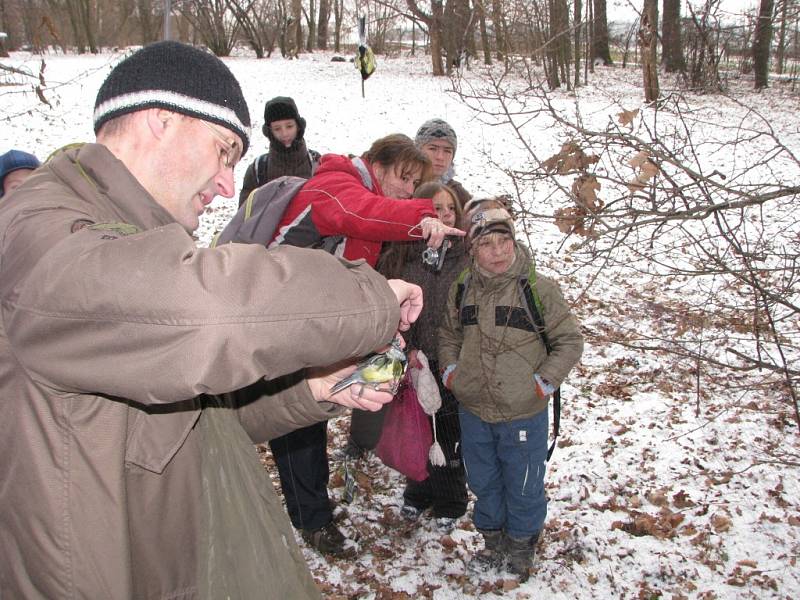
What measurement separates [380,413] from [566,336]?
3.98 feet

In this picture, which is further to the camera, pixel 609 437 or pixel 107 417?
pixel 609 437

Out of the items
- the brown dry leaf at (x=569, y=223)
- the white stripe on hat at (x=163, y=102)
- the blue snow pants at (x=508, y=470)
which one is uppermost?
the white stripe on hat at (x=163, y=102)

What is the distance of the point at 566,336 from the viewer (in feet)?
10.1

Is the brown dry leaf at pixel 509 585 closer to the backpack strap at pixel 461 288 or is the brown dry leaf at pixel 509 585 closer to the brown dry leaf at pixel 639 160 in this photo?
the backpack strap at pixel 461 288

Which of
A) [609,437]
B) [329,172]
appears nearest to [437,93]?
[609,437]

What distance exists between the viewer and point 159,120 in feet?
3.92

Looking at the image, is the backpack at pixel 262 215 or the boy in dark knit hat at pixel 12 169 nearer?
the backpack at pixel 262 215

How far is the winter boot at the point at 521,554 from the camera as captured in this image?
3.36 meters

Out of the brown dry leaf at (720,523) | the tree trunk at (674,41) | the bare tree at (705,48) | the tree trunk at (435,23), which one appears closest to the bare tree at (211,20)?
the tree trunk at (435,23)

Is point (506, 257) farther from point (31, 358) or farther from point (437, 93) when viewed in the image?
point (437, 93)

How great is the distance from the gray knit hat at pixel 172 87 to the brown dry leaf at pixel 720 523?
396cm

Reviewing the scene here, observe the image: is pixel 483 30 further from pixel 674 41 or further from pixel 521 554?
pixel 521 554

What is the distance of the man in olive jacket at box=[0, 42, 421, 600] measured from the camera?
821 millimetres


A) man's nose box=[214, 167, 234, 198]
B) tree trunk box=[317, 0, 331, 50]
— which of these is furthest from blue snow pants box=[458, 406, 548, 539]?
tree trunk box=[317, 0, 331, 50]
